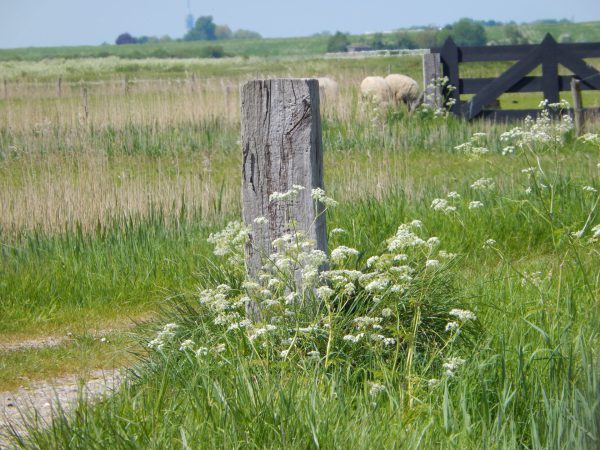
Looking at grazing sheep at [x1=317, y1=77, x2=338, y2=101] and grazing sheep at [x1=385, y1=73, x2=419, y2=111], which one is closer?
grazing sheep at [x1=317, y1=77, x2=338, y2=101]

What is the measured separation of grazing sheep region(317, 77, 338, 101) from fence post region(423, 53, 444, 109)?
2.12 meters

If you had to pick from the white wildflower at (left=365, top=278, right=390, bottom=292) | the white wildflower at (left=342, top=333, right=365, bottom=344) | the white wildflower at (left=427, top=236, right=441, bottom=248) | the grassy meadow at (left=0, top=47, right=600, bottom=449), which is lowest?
the grassy meadow at (left=0, top=47, right=600, bottom=449)

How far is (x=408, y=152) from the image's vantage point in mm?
13039

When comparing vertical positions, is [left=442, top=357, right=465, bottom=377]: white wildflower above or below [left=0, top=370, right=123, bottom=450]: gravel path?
above

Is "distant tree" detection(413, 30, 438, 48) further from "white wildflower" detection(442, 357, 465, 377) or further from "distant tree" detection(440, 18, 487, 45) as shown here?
"white wildflower" detection(442, 357, 465, 377)

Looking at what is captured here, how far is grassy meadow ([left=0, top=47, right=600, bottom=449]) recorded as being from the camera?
3.16 meters

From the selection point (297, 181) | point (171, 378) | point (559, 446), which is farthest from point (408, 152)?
point (559, 446)

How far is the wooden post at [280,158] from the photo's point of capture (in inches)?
182

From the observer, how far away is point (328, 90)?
62.0 feet

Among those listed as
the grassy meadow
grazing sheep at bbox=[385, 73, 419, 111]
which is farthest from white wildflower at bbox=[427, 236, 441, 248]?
grazing sheep at bbox=[385, 73, 419, 111]

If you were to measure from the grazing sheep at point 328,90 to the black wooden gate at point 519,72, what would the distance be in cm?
251

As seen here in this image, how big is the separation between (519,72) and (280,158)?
1217 centimetres

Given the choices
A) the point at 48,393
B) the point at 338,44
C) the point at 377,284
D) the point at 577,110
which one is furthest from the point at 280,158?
the point at 338,44

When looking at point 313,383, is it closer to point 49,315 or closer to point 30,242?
point 49,315
